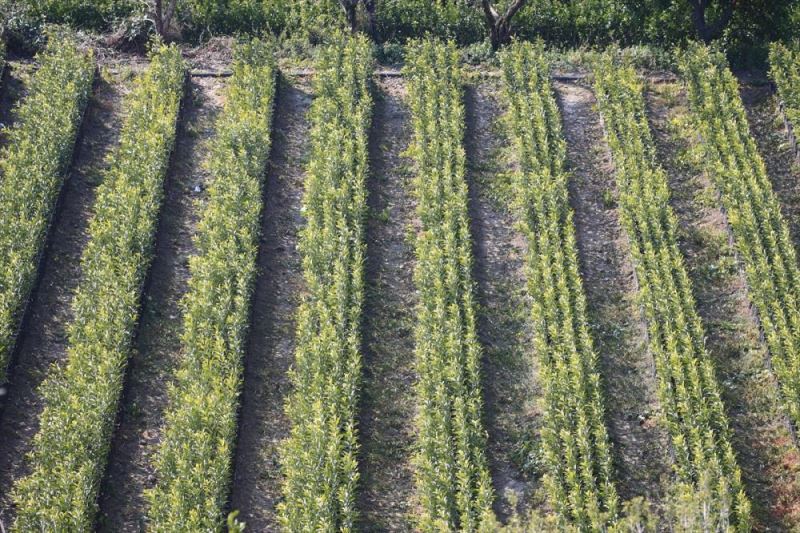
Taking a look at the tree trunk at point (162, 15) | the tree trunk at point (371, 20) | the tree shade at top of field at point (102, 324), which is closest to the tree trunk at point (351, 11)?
the tree trunk at point (371, 20)

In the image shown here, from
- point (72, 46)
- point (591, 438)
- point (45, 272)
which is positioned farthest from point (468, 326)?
point (72, 46)

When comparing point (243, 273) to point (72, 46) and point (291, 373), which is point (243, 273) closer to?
point (291, 373)

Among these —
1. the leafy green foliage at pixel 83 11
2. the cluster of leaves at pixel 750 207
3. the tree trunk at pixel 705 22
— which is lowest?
the cluster of leaves at pixel 750 207

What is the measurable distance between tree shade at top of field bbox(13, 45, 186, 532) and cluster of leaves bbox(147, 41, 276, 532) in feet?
2.48

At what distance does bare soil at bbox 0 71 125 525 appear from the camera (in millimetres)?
16688

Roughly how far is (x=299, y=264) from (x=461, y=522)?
16.8 ft

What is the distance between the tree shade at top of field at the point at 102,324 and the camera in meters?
15.7

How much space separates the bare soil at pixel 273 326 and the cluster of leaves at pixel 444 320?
5.91 feet

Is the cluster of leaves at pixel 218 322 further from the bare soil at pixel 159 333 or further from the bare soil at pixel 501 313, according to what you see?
the bare soil at pixel 501 313

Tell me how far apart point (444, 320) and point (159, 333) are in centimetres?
392

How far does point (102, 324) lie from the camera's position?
1755cm

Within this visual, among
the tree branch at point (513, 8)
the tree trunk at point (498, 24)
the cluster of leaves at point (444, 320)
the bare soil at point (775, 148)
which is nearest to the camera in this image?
the cluster of leaves at point (444, 320)

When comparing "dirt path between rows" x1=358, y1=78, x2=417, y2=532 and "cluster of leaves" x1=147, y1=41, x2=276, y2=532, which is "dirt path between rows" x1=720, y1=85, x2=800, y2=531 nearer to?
"dirt path between rows" x1=358, y1=78, x2=417, y2=532

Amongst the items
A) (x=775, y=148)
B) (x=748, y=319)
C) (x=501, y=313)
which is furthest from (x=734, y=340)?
(x=775, y=148)
